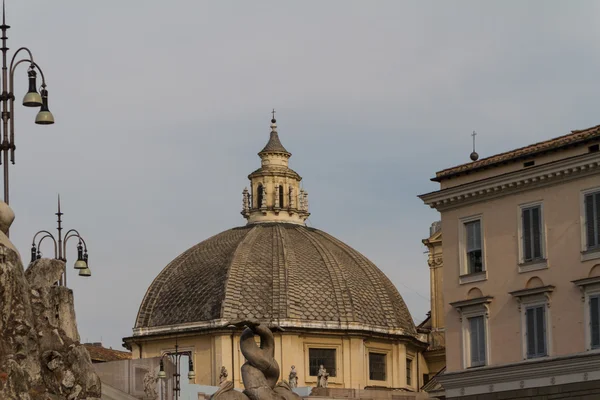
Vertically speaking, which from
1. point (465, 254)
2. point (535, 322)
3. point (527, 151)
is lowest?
point (535, 322)

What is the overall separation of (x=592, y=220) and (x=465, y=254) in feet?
16.5

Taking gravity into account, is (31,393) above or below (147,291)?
below

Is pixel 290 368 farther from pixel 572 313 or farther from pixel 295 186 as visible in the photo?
pixel 572 313

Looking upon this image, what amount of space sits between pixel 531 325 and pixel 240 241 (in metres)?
56.3

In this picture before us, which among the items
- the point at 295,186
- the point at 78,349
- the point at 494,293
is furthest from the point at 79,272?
the point at 295,186

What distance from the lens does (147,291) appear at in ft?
345

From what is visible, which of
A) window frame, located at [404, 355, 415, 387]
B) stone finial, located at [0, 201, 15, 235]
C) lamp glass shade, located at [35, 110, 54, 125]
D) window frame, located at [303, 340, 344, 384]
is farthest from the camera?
window frame, located at [404, 355, 415, 387]

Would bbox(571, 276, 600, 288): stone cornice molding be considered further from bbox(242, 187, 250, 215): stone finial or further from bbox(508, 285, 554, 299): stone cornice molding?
bbox(242, 187, 250, 215): stone finial

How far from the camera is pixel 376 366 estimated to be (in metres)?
105

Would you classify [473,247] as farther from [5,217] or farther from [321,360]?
[321,360]

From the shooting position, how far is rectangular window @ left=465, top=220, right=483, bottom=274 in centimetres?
5406

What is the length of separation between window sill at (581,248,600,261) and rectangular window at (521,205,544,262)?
146 centimetres

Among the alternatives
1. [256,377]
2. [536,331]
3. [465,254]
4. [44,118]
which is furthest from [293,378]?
[256,377]

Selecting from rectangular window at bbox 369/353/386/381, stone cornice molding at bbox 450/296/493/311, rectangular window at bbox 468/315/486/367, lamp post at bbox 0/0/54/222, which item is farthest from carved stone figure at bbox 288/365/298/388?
lamp post at bbox 0/0/54/222
